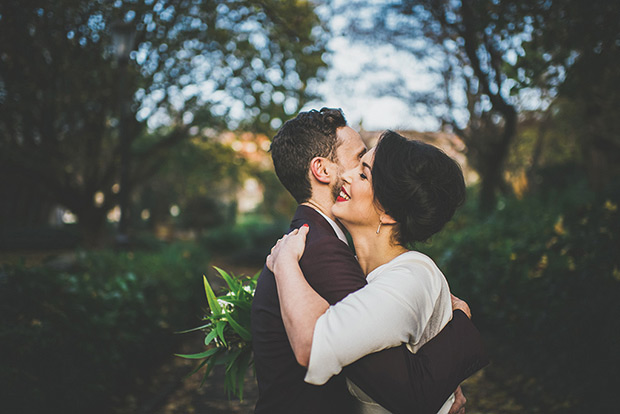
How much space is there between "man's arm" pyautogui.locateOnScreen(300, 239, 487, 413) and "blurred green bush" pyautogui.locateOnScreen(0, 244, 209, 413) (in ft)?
8.58

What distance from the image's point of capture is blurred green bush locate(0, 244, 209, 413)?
307 cm

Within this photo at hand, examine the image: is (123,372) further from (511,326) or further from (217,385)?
(511,326)

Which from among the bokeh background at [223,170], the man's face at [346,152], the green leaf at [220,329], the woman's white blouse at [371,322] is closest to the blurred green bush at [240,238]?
the bokeh background at [223,170]

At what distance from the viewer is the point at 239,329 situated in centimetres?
202

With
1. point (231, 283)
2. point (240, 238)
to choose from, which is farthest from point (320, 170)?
point (240, 238)

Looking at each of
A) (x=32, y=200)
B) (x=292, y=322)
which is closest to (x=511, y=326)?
(x=292, y=322)

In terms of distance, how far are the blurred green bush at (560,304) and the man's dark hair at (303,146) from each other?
251 centimetres

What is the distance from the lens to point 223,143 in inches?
479

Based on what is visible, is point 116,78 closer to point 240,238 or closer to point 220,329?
point 220,329

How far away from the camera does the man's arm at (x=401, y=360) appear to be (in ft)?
4.69

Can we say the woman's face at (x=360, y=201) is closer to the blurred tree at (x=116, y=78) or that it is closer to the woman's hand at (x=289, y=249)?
the woman's hand at (x=289, y=249)

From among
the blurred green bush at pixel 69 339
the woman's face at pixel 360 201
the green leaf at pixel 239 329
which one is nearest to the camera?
the woman's face at pixel 360 201

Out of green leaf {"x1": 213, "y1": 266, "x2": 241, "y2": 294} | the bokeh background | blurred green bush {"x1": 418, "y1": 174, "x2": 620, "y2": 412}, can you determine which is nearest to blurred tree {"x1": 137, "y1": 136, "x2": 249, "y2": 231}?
the bokeh background

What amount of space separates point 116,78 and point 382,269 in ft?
26.4
